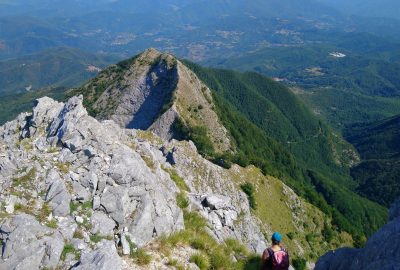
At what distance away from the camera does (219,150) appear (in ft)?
368

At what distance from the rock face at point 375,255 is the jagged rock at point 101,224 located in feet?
44.3

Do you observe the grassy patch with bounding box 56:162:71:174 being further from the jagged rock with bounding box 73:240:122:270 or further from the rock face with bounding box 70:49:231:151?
the rock face with bounding box 70:49:231:151

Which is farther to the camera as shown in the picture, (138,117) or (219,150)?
(138,117)

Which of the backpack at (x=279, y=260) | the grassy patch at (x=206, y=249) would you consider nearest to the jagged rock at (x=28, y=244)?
the grassy patch at (x=206, y=249)

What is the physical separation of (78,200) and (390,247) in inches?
721

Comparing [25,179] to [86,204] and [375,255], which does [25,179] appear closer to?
[86,204]

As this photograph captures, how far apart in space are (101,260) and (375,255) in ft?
46.4

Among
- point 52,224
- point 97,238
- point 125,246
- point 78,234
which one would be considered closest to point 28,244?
point 52,224

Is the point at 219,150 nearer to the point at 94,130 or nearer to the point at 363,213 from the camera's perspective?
the point at 94,130

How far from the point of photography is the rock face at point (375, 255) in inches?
730

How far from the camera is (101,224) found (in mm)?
23891

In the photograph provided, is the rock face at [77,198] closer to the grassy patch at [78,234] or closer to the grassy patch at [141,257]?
the grassy patch at [78,234]

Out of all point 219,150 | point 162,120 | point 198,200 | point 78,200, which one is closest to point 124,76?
point 162,120

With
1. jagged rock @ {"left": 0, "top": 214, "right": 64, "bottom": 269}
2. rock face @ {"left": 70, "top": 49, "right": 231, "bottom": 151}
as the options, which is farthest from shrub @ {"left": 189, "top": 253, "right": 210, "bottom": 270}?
rock face @ {"left": 70, "top": 49, "right": 231, "bottom": 151}
